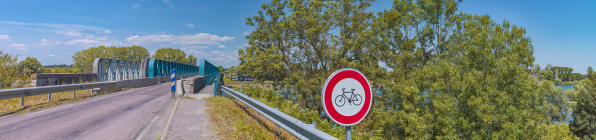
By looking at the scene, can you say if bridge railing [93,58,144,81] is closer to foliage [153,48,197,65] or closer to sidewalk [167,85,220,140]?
sidewalk [167,85,220,140]

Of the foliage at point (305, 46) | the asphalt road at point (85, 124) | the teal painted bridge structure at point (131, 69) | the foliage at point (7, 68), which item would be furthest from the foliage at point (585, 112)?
the foliage at point (7, 68)

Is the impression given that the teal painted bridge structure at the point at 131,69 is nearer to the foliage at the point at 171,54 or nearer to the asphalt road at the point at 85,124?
the asphalt road at the point at 85,124

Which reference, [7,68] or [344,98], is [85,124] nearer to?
[344,98]

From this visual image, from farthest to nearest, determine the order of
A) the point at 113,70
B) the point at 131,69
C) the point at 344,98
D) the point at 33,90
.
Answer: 1. the point at 131,69
2. the point at 113,70
3. the point at 33,90
4. the point at 344,98

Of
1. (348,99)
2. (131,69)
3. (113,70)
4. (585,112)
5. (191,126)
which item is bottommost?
(585,112)

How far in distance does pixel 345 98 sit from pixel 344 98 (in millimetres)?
13

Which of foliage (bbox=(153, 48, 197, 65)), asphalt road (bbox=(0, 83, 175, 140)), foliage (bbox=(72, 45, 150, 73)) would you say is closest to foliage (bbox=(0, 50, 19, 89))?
asphalt road (bbox=(0, 83, 175, 140))

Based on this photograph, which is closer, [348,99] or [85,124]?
[348,99]

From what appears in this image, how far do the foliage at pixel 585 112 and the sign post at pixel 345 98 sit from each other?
54.5m

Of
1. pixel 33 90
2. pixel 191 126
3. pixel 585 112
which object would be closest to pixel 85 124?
pixel 191 126

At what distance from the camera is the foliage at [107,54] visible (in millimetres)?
87250

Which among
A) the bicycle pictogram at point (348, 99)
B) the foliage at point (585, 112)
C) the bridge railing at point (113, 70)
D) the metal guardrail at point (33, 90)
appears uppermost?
the bridge railing at point (113, 70)

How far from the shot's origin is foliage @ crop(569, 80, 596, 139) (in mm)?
38312

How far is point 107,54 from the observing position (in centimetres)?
9162
